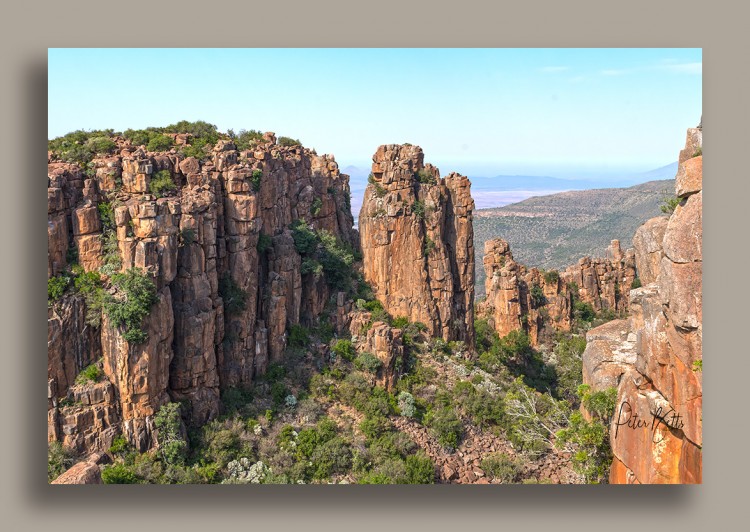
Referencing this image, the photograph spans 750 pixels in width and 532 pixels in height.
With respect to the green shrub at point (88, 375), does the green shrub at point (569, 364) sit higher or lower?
lower

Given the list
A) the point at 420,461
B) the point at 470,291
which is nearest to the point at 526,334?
the point at 470,291

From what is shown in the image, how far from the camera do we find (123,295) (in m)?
18.1

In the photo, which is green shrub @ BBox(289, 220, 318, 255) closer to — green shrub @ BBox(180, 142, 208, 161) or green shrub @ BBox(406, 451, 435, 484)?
green shrub @ BBox(180, 142, 208, 161)

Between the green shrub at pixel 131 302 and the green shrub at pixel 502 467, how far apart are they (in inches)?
416

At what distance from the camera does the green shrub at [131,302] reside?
1789 cm

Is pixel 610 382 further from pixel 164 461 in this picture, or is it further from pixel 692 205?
pixel 164 461

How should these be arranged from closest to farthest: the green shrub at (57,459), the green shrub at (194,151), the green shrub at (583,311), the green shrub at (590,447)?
1. the green shrub at (590,447)
2. the green shrub at (57,459)
3. the green shrub at (194,151)
4. the green shrub at (583,311)

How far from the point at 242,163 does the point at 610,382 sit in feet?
48.9

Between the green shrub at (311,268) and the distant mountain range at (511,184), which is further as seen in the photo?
the distant mountain range at (511,184)

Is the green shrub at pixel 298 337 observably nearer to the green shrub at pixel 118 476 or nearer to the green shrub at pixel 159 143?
the green shrub at pixel 159 143

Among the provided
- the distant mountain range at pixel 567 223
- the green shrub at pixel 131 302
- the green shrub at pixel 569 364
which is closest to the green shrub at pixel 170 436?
the green shrub at pixel 131 302

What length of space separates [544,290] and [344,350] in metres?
19.1

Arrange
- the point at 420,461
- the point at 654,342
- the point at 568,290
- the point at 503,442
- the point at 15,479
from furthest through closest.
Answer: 1. the point at 568,290
2. the point at 503,442
3. the point at 420,461
4. the point at 15,479
5. the point at 654,342

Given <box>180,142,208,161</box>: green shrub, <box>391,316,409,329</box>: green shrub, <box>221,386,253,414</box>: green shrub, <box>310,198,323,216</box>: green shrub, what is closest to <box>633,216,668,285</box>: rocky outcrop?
<box>221,386,253,414</box>: green shrub
